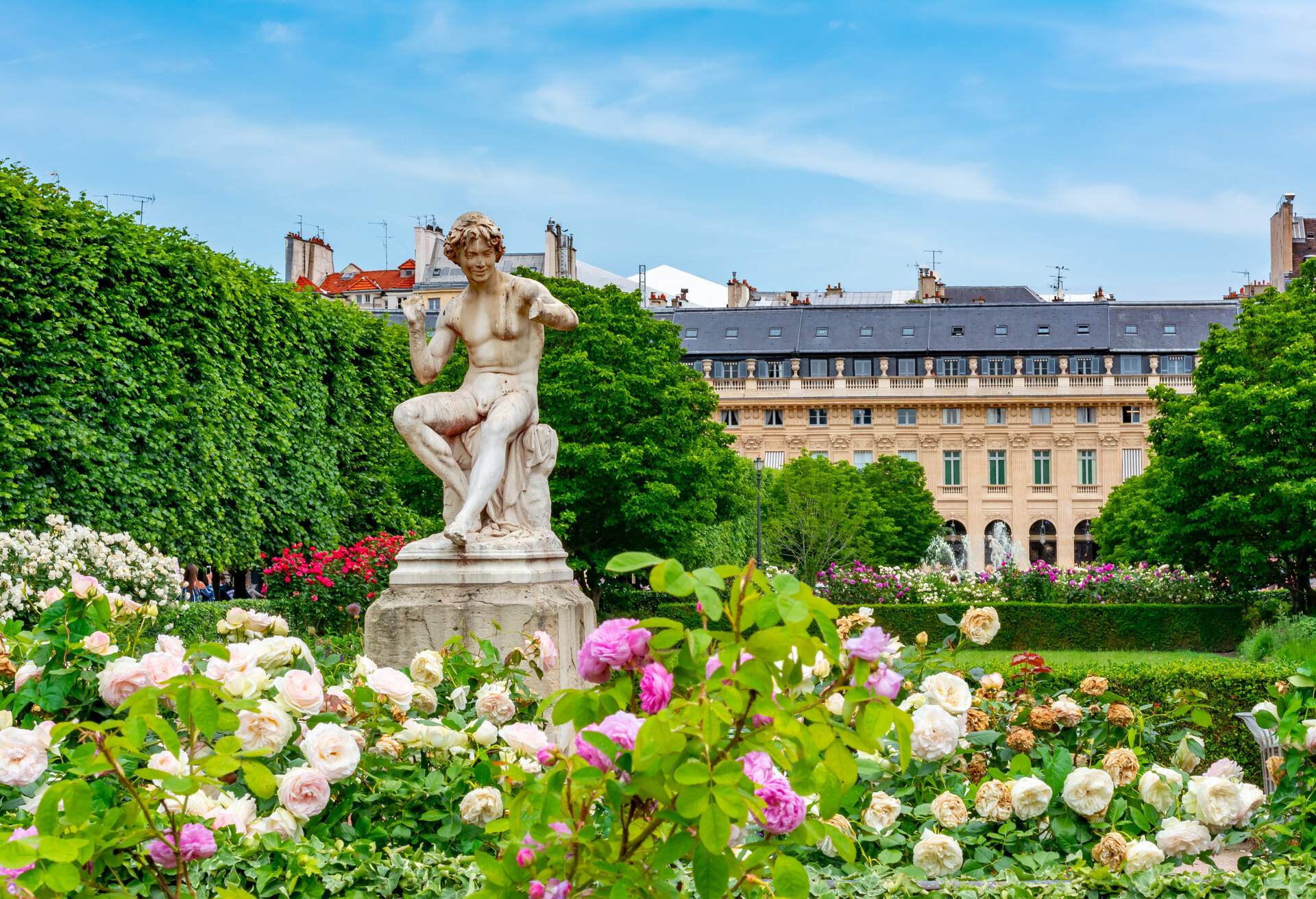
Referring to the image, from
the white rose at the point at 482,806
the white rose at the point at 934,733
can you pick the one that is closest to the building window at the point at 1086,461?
the white rose at the point at 934,733

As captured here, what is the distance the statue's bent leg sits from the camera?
7012mm

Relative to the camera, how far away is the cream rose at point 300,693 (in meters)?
3.19

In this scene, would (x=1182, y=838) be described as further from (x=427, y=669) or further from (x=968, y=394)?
(x=968, y=394)

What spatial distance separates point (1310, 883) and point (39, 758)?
278 centimetres

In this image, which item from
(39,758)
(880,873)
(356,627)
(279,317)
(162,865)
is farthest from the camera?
(279,317)

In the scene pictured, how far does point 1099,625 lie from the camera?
23906 mm

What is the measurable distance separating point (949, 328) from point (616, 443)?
40.5 m

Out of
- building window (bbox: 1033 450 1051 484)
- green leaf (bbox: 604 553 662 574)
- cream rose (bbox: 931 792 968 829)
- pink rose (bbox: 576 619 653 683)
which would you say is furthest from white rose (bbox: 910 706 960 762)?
building window (bbox: 1033 450 1051 484)

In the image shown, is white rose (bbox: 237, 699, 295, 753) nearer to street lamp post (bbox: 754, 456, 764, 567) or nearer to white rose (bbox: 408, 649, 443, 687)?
white rose (bbox: 408, 649, 443, 687)

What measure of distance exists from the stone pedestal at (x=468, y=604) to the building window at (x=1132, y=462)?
56931 mm

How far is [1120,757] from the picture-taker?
3.31 metres

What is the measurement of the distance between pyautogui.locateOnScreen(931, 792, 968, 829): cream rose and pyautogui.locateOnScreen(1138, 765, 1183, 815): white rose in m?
0.44

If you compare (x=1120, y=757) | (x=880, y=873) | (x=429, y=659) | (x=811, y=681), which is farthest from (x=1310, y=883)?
(x=429, y=659)

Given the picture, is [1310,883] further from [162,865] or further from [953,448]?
[953,448]
